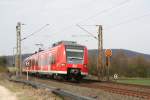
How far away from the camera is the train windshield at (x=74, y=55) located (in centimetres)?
3322

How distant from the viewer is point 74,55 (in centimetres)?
3341

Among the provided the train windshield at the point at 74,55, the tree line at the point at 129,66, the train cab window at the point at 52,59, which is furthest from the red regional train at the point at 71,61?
the tree line at the point at 129,66

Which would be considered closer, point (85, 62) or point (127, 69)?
point (85, 62)

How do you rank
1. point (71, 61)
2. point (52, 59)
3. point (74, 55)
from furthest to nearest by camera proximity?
1. point (52, 59)
2. point (74, 55)
3. point (71, 61)

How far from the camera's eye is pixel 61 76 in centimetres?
3531

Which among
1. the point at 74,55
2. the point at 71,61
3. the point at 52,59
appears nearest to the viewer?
the point at 71,61

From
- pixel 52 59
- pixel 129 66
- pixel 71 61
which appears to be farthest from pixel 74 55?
pixel 129 66

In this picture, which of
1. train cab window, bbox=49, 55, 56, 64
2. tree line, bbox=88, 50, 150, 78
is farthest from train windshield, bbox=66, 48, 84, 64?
tree line, bbox=88, 50, 150, 78

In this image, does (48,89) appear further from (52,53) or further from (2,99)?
(52,53)

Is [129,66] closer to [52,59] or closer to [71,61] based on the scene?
[52,59]

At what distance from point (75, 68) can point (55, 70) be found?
10.1 ft

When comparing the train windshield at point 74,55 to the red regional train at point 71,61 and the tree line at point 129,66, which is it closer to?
the red regional train at point 71,61

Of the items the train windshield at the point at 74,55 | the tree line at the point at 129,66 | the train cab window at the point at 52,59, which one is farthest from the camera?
the tree line at the point at 129,66

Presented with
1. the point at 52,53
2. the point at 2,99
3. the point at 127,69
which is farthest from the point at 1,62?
the point at 2,99
